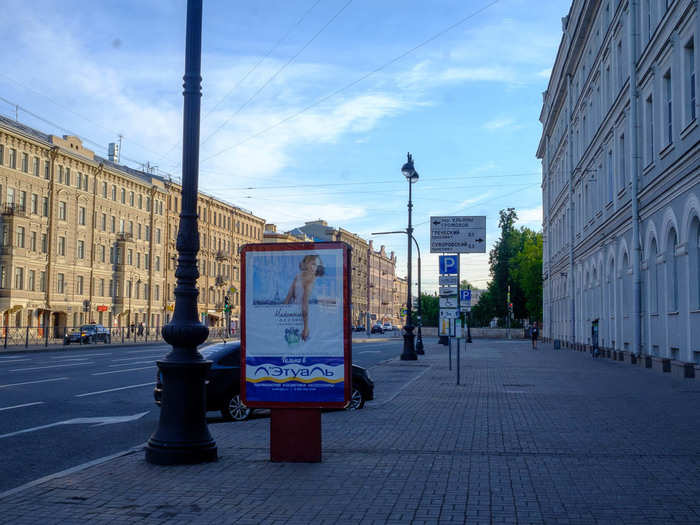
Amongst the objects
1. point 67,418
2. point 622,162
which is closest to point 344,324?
point 67,418

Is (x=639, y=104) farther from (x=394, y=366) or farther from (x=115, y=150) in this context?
(x=115, y=150)

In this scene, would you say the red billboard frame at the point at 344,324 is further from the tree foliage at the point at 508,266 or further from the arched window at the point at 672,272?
the tree foliage at the point at 508,266

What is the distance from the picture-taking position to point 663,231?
78.9ft

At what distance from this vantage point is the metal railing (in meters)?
40.6

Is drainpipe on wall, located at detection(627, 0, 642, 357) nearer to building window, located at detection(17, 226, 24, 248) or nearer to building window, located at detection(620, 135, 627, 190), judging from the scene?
building window, located at detection(620, 135, 627, 190)

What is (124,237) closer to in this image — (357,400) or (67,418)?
(67,418)

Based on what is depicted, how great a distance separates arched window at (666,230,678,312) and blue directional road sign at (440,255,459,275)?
6814 millimetres

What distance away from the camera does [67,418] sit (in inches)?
511

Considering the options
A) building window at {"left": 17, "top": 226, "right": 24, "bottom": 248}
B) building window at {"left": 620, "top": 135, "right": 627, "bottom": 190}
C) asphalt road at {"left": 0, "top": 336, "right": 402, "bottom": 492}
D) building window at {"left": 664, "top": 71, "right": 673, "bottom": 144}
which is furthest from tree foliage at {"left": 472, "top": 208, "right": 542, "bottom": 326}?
asphalt road at {"left": 0, "top": 336, "right": 402, "bottom": 492}

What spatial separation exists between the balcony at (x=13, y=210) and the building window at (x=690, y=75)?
48771mm

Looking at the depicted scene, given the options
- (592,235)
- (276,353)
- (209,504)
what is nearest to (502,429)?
(276,353)

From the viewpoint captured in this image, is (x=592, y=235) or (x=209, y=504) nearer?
(x=209, y=504)

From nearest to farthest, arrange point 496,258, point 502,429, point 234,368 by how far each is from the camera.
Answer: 1. point 502,429
2. point 234,368
3. point 496,258

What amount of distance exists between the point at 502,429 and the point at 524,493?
4.35 meters
